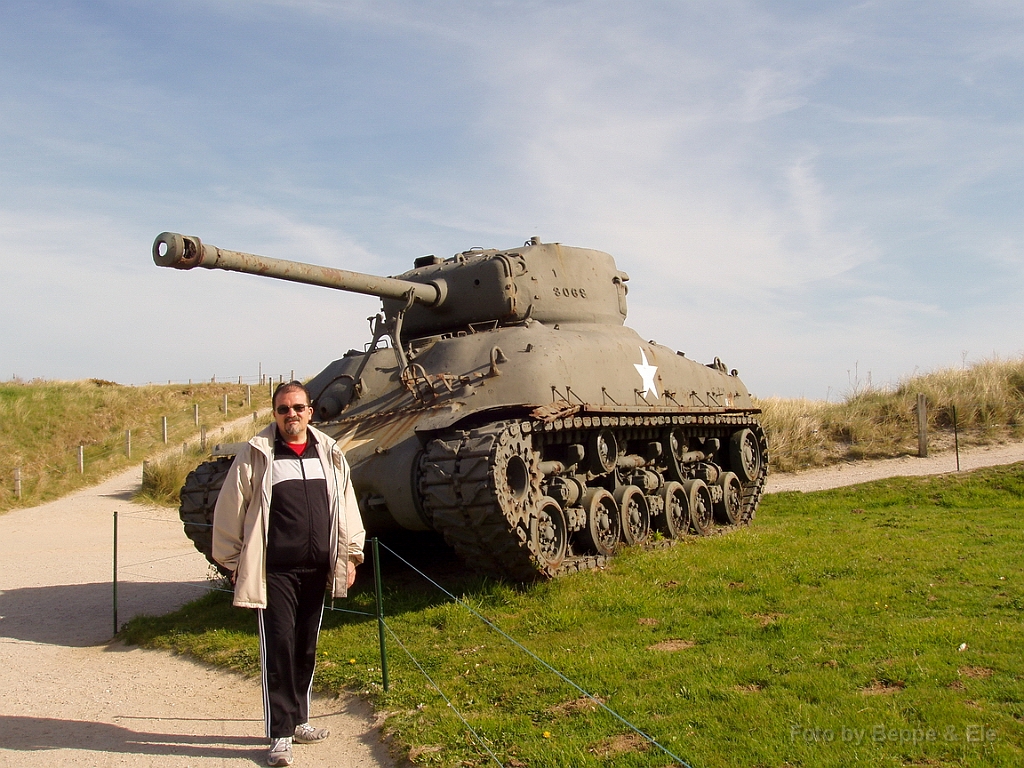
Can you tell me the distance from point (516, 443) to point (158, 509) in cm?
1568

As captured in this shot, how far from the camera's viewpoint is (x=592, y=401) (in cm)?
1081

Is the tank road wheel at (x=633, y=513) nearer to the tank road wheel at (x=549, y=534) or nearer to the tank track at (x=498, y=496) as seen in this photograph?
the tank track at (x=498, y=496)

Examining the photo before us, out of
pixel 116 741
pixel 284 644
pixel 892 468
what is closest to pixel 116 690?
pixel 116 741

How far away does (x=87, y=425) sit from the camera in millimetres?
32156

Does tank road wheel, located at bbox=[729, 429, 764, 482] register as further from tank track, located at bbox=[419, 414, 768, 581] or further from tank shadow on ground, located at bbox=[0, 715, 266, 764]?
tank shadow on ground, located at bbox=[0, 715, 266, 764]

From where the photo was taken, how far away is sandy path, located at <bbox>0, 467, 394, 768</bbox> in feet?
19.2

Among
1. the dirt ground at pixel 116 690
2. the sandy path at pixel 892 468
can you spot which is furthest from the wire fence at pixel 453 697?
the sandy path at pixel 892 468

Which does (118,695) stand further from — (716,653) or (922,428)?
(922,428)

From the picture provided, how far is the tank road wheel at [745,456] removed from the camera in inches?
602

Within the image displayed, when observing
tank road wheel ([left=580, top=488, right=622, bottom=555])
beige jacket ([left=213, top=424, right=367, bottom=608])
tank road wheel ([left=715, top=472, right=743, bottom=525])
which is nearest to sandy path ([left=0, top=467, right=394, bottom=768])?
beige jacket ([left=213, top=424, right=367, bottom=608])

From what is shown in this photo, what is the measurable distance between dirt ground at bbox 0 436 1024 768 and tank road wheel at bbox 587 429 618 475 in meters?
4.82

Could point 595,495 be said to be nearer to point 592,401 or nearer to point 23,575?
point 592,401

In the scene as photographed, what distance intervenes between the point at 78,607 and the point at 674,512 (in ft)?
24.7

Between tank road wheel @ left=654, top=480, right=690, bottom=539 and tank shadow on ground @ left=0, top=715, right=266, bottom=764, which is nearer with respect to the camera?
tank shadow on ground @ left=0, top=715, right=266, bottom=764
